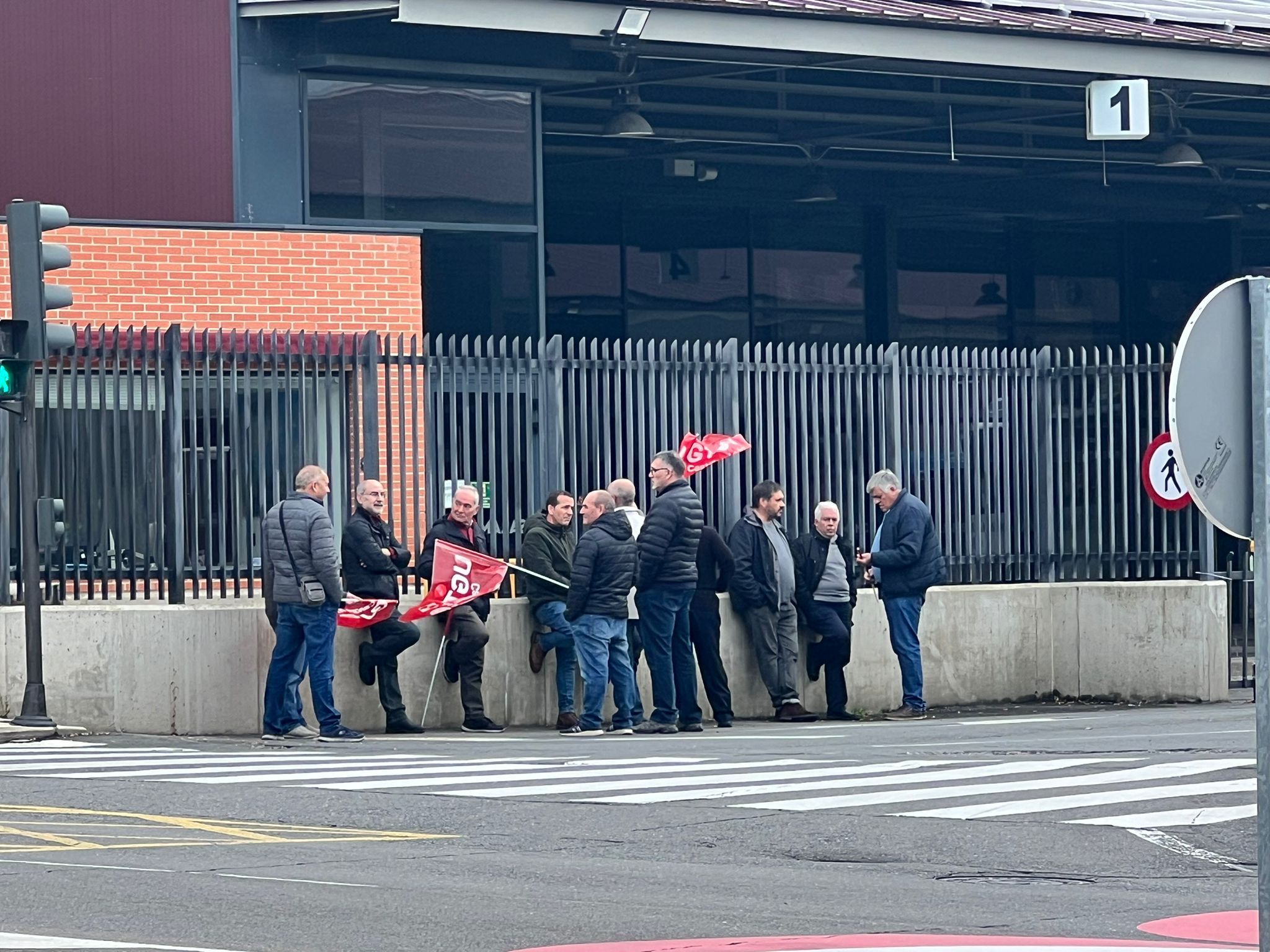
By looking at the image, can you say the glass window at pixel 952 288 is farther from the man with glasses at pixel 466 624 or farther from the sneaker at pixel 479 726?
the sneaker at pixel 479 726

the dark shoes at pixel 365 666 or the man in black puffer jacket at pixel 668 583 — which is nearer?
the man in black puffer jacket at pixel 668 583

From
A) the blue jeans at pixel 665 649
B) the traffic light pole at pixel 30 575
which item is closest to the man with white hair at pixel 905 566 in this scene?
the blue jeans at pixel 665 649

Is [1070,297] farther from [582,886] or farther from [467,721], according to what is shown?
[582,886]

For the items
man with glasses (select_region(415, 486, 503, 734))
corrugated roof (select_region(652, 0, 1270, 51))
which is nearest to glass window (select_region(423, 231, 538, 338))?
corrugated roof (select_region(652, 0, 1270, 51))

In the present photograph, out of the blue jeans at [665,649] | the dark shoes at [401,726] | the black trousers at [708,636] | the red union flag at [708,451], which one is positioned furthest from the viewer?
the red union flag at [708,451]

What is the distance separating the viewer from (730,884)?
9656mm

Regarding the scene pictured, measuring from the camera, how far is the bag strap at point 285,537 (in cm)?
1677

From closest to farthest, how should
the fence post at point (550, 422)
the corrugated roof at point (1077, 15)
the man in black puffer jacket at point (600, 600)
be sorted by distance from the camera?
the man in black puffer jacket at point (600, 600), the fence post at point (550, 422), the corrugated roof at point (1077, 15)

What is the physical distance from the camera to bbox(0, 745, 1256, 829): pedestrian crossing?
12.0 metres

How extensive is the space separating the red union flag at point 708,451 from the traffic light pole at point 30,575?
502cm

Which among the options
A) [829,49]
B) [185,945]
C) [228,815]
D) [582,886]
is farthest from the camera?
[829,49]

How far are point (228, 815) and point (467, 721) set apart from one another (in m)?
6.29

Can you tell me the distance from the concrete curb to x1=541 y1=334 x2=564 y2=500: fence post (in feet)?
12.9

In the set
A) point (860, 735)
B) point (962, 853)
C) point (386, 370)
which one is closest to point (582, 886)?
point (962, 853)
